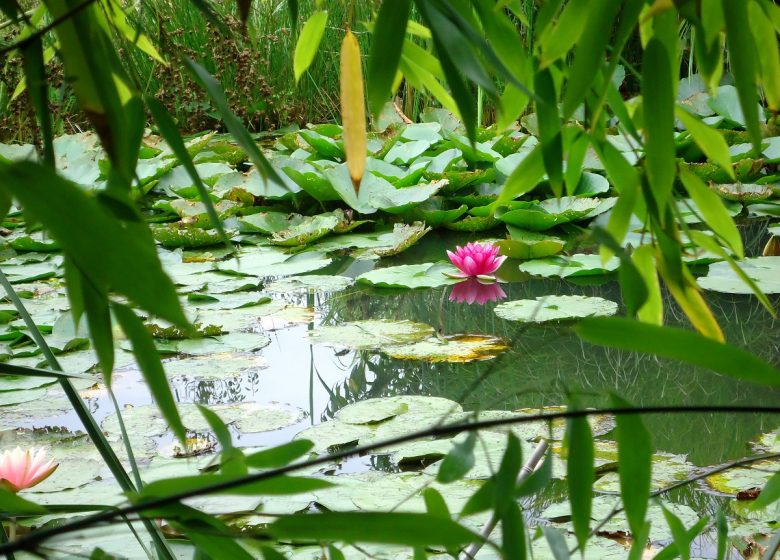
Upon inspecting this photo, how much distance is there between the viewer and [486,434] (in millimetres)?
1454

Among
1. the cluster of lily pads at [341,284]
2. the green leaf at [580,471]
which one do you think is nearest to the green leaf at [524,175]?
the cluster of lily pads at [341,284]

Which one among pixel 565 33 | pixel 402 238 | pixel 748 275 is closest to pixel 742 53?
pixel 565 33

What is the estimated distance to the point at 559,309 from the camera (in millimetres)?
1947

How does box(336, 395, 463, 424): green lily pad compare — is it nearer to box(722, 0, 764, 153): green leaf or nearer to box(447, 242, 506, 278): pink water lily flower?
box(447, 242, 506, 278): pink water lily flower

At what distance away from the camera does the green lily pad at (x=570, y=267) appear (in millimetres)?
2211

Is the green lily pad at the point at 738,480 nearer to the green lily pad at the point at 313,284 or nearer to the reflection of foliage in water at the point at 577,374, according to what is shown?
the reflection of foliage in water at the point at 577,374

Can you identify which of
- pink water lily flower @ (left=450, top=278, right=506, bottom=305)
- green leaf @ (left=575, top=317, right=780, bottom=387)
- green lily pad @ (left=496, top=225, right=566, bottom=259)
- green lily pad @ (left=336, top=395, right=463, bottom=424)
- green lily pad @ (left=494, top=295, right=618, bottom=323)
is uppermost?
green leaf @ (left=575, top=317, right=780, bottom=387)

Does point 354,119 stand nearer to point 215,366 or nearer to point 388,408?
point 388,408

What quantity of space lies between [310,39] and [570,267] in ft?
5.28

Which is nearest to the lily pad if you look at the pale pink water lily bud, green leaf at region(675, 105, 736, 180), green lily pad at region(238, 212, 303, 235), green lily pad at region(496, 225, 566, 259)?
green lily pad at region(496, 225, 566, 259)

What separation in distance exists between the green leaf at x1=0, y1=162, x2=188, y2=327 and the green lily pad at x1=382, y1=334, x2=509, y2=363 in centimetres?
140

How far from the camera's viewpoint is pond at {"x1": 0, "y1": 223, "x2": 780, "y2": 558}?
1300 mm

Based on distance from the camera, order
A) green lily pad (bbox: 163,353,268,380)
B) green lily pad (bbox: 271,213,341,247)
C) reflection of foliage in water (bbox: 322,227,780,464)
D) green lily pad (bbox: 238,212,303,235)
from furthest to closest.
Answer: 1. green lily pad (bbox: 238,212,303,235)
2. green lily pad (bbox: 271,213,341,247)
3. green lily pad (bbox: 163,353,268,380)
4. reflection of foliage in water (bbox: 322,227,780,464)

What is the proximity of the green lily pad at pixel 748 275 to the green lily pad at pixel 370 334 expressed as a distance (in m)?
0.66
